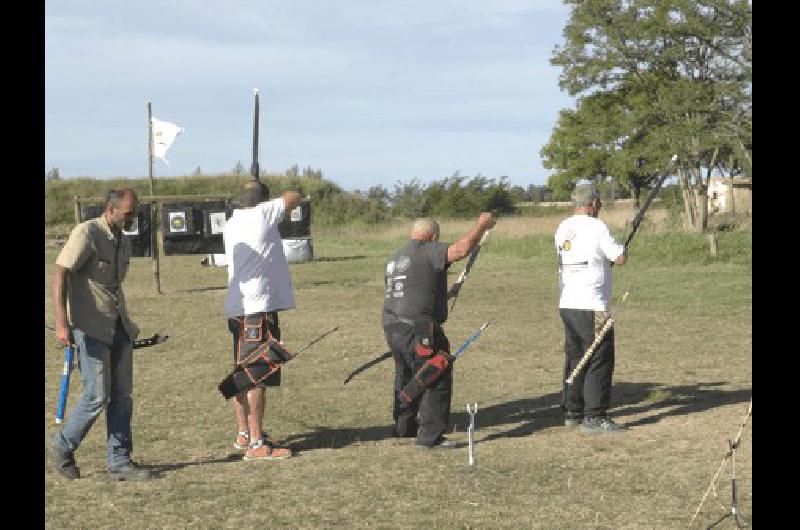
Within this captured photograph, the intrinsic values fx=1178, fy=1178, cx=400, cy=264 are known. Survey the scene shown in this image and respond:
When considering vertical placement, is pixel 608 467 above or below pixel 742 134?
below

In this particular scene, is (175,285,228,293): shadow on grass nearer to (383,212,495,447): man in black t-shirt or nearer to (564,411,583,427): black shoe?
(564,411,583,427): black shoe

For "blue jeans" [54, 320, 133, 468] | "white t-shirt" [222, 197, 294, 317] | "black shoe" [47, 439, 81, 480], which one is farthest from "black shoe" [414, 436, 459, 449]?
"black shoe" [47, 439, 81, 480]

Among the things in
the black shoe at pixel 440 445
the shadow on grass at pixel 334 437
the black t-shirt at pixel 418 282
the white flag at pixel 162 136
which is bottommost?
the shadow on grass at pixel 334 437

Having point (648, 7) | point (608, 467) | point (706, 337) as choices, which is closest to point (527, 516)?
point (608, 467)

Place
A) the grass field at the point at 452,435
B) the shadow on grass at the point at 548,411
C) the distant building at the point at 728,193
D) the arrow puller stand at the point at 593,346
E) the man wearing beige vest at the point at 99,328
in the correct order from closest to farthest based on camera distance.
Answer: the grass field at the point at 452,435 → the man wearing beige vest at the point at 99,328 → the arrow puller stand at the point at 593,346 → the shadow on grass at the point at 548,411 → the distant building at the point at 728,193

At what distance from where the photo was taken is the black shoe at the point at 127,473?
8203mm

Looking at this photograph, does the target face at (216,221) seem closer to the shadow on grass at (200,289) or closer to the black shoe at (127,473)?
the shadow on grass at (200,289)

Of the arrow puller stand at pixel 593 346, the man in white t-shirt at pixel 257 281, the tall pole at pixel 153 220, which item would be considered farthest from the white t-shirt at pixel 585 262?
the tall pole at pixel 153 220

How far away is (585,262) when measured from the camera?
955cm

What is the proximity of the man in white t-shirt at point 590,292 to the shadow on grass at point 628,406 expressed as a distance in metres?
0.50

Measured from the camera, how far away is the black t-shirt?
9008 millimetres
